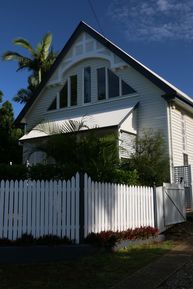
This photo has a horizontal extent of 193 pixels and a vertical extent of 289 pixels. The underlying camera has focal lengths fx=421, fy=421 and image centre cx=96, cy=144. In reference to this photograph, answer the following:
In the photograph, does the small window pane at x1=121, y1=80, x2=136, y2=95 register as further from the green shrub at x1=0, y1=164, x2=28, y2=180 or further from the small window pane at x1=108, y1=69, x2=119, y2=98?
the green shrub at x1=0, y1=164, x2=28, y2=180

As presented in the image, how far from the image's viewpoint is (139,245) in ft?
36.6

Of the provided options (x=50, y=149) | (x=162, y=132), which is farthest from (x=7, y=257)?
(x=162, y=132)

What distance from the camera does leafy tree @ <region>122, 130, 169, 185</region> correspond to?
15508mm

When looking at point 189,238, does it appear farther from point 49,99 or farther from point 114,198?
point 49,99

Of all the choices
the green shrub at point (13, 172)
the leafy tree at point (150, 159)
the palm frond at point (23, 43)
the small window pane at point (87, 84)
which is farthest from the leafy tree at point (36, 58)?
the green shrub at point (13, 172)

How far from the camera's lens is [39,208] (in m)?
9.63

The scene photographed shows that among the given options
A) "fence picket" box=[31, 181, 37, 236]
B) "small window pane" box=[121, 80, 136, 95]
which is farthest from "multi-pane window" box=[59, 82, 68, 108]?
"fence picket" box=[31, 181, 37, 236]

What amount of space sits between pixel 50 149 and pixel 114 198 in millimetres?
2860

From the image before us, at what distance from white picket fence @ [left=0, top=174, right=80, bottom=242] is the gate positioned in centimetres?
809

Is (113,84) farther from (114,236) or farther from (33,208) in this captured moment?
(33,208)

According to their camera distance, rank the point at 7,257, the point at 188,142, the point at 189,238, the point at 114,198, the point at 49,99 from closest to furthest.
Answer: the point at 7,257
the point at 114,198
the point at 189,238
the point at 188,142
the point at 49,99

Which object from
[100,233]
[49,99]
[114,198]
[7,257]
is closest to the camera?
[7,257]

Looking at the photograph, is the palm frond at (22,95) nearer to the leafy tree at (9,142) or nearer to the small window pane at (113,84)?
the leafy tree at (9,142)

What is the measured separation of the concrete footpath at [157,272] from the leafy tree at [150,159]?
5020 millimetres
